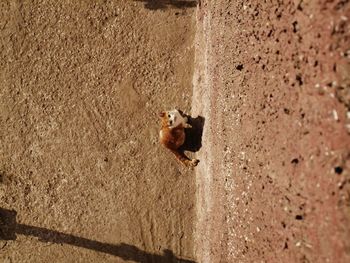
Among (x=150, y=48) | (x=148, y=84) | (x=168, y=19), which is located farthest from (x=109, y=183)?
(x=168, y=19)

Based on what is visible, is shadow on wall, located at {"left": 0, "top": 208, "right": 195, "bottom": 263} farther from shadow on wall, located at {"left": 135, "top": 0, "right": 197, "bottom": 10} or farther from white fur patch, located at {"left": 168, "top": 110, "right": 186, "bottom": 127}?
shadow on wall, located at {"left": 135, "top": 0, "right": 197, "bottom": 10}

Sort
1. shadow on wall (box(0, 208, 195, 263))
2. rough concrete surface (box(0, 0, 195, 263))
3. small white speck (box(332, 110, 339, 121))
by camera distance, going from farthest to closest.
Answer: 1. rough concrete surface (box(0, 0, 195, 263))
2. shadow on wall (box(0, 208, 195, 263))
3. small white speck (box(332, 110, 339, 121))

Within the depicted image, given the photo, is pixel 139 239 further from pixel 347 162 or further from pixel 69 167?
pixel 347 162

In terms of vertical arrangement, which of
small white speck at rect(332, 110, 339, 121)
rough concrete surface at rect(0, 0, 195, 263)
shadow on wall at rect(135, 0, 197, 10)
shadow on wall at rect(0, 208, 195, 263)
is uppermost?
shadow on wall at rect(135, 0, 197, 10)

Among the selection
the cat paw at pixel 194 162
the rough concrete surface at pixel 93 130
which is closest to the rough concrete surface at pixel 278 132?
the cat paw at pixel 194 162

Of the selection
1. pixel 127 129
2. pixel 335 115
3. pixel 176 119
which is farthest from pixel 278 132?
pixel 127 129

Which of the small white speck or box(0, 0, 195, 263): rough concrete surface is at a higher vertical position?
the small white speck

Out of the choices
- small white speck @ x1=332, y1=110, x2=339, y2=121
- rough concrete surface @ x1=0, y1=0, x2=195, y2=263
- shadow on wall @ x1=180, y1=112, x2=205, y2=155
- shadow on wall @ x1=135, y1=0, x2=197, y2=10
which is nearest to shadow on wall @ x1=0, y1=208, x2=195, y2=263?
Result: rough concrete surface @ x1=0, y1=0, x2=195, y2=263
